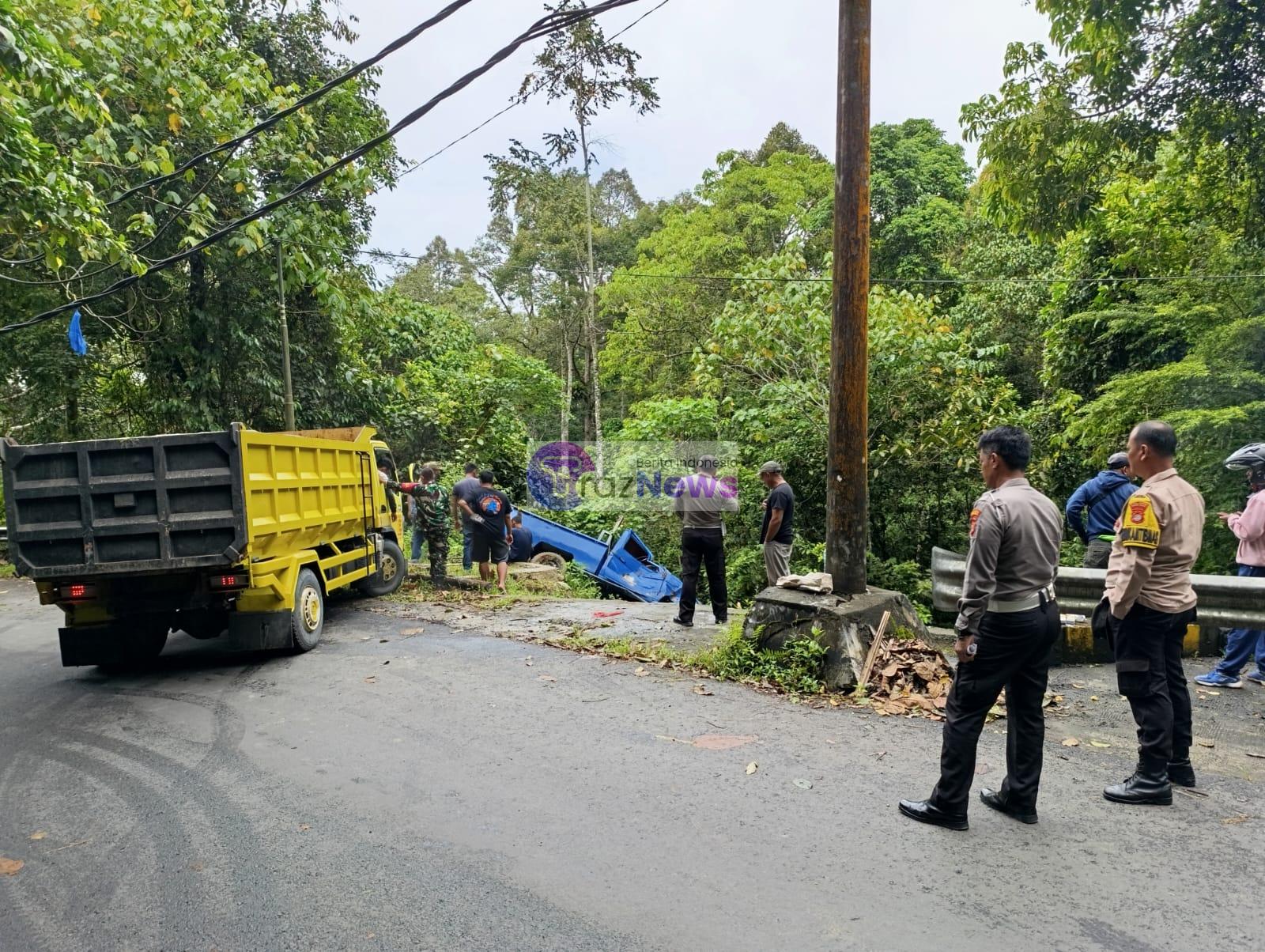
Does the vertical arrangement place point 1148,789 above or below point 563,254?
below

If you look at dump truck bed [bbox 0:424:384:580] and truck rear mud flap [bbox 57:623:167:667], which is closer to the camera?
dump truck bed [bbox 0:424:384:580]

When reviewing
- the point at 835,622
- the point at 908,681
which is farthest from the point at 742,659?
the point at 908,681

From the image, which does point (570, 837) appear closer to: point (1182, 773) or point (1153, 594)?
point (1153, 594)

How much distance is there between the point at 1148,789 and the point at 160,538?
7.07 meters

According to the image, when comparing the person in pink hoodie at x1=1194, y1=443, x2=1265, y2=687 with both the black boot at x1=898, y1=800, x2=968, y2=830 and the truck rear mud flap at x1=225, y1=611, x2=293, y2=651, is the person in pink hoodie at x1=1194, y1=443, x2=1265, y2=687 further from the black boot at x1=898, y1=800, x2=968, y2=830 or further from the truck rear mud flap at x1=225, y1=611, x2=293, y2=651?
the truck rear mud flap at x1=225, y1=611, x2=293, y2=651

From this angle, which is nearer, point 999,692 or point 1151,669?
point 999,692

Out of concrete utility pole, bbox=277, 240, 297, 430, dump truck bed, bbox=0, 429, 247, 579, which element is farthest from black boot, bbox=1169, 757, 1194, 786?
concrete utility pole, bbox=277, 240, 297, 430

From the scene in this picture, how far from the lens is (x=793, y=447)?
14648 mm

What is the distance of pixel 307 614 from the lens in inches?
310

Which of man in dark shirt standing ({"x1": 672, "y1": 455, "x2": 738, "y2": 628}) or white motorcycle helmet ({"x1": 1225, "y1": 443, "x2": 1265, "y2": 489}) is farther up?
white motorcycle helmet ({"x1": 1225, "y1": 443, "x2": 1265, "y2": 489})

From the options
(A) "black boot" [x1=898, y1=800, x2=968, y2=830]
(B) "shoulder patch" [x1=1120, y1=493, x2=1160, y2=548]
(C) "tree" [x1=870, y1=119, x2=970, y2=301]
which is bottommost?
(A) "black boot" [x1=898, y1=800, x2=968, y2=830]

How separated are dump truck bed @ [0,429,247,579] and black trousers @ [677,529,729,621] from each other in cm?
419

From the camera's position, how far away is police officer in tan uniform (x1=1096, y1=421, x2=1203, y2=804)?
4102mm

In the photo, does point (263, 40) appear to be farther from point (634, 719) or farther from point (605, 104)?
point (634, 719)
